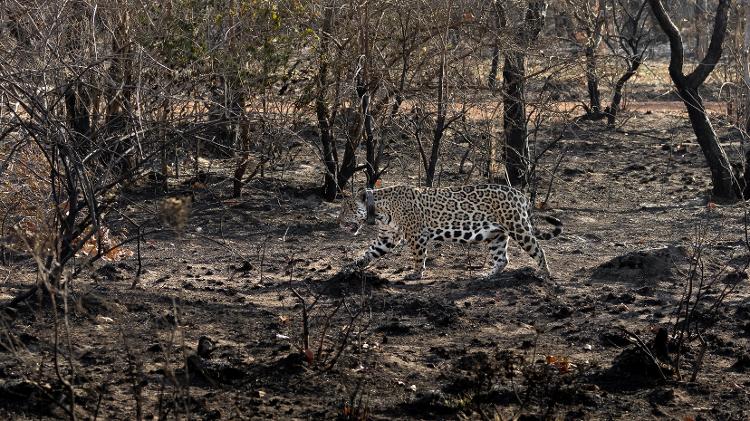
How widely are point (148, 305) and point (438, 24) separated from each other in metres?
5.89

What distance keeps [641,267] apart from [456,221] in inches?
79.8

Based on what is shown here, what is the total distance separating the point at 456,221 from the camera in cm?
1280

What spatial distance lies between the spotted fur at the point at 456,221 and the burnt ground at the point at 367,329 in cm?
32

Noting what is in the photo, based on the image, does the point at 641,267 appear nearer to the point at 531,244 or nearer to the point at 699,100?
the point at 531,244

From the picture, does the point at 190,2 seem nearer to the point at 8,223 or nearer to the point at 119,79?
the point at 119,79

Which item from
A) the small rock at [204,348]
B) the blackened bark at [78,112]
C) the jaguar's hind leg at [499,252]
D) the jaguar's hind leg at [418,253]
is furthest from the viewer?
the jaguar's hind leg at [499,252]

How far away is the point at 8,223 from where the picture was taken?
37.4ft

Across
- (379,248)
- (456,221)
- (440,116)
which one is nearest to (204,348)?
(379,248)

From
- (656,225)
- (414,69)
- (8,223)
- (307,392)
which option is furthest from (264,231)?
(307,392)

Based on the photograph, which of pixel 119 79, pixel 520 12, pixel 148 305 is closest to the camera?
pixel 148 305

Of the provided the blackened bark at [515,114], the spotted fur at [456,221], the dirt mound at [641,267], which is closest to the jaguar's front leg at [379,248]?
the spotted fur at [456,221]

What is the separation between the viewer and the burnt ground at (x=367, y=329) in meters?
7.95

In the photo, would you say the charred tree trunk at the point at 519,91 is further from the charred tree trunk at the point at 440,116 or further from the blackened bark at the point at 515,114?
the charred tree trunk at the point at 440,116

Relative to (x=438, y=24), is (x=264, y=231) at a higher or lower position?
lower
